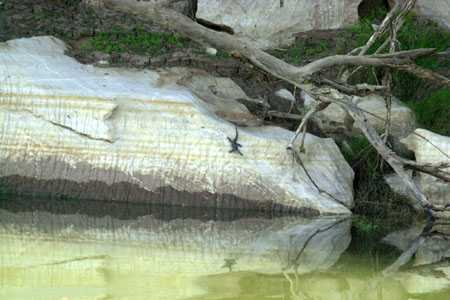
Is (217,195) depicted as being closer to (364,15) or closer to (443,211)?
(443,211)

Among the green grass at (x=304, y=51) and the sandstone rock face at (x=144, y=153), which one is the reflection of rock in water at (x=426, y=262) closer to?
the sandstone rock face at (x=144, y=153)

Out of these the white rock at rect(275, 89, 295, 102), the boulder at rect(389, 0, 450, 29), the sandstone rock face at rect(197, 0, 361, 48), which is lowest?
the white rock at rect(275, 89, 295, 102)

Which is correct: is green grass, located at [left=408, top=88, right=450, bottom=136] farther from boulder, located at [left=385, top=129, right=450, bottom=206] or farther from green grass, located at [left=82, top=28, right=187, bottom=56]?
green grass, located at [left=82, top=28, right=187, bottom=56]

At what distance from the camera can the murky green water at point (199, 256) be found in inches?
282

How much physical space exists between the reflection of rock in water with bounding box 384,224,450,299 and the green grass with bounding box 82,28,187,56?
3612 millimetres

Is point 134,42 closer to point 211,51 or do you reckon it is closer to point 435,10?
point 211,51

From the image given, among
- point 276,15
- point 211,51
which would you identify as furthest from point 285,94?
point 276,15

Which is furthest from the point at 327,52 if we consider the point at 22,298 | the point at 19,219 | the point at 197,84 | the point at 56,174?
the point at 22,298

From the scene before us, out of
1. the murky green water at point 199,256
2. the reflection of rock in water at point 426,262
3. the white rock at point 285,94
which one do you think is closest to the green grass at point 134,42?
the white rock at point 285,94

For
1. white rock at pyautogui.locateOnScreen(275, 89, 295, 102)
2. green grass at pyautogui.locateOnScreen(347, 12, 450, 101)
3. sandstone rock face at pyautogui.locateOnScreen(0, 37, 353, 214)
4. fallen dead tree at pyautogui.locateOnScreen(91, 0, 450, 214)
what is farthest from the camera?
green grass at pyautogui.locateOnScreen(347, 12, 450, 101)

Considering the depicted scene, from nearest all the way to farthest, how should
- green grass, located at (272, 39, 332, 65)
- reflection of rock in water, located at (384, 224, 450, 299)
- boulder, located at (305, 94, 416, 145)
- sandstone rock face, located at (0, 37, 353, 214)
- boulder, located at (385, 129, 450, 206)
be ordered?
reflection of rock in water, located at (384, 224, 450, 299) < sandstone rock face, located at (0, 37, 353, 214) < boulder, located at (385, 129, 450, 206) < boulder, located at (305, 94, 416, 145) < green grass, located at (272, 39, 332, 65)

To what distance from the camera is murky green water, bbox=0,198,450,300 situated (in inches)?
282

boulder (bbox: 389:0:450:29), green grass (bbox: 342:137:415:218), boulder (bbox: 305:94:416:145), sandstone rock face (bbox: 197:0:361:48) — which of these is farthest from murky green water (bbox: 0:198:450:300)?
boulder (bbox: 389:0:450:29)

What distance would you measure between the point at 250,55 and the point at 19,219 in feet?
7.75
